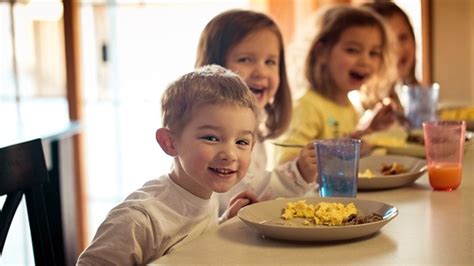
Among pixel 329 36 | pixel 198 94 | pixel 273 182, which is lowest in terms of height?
pixel 273 182

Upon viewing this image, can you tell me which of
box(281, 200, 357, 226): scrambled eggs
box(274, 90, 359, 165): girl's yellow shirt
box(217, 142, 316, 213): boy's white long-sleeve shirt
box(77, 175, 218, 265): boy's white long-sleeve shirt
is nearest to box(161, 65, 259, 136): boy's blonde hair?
box(77, 175, 218, 265): boy's white long-sleeve shirt

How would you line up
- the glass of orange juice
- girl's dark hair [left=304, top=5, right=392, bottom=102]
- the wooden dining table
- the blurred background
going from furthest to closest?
the blurred background
girl's dark hair [left=304, top=5, right=392, bottom=102]
the glass of orange juice
the wooden dining table

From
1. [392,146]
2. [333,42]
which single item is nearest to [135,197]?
[392,146]

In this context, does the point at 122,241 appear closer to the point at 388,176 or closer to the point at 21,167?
the point at 21,167

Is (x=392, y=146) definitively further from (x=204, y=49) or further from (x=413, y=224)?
(x=413, y=224)

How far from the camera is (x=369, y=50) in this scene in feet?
9.42

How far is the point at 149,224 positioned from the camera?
1.41 m

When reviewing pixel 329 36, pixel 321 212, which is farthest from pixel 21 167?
pixel 329 36

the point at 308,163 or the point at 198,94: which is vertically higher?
the point at 198,94

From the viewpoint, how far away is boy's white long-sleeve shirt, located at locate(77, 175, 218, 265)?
1.35 m

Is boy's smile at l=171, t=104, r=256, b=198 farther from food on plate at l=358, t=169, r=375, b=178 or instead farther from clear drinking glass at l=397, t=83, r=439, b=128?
clear drinking glass at l=397, t=83, r=439, b=128

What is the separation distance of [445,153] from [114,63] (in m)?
4.05

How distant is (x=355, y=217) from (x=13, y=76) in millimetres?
4242

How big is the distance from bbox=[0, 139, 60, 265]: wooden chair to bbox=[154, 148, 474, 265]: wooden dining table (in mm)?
420
